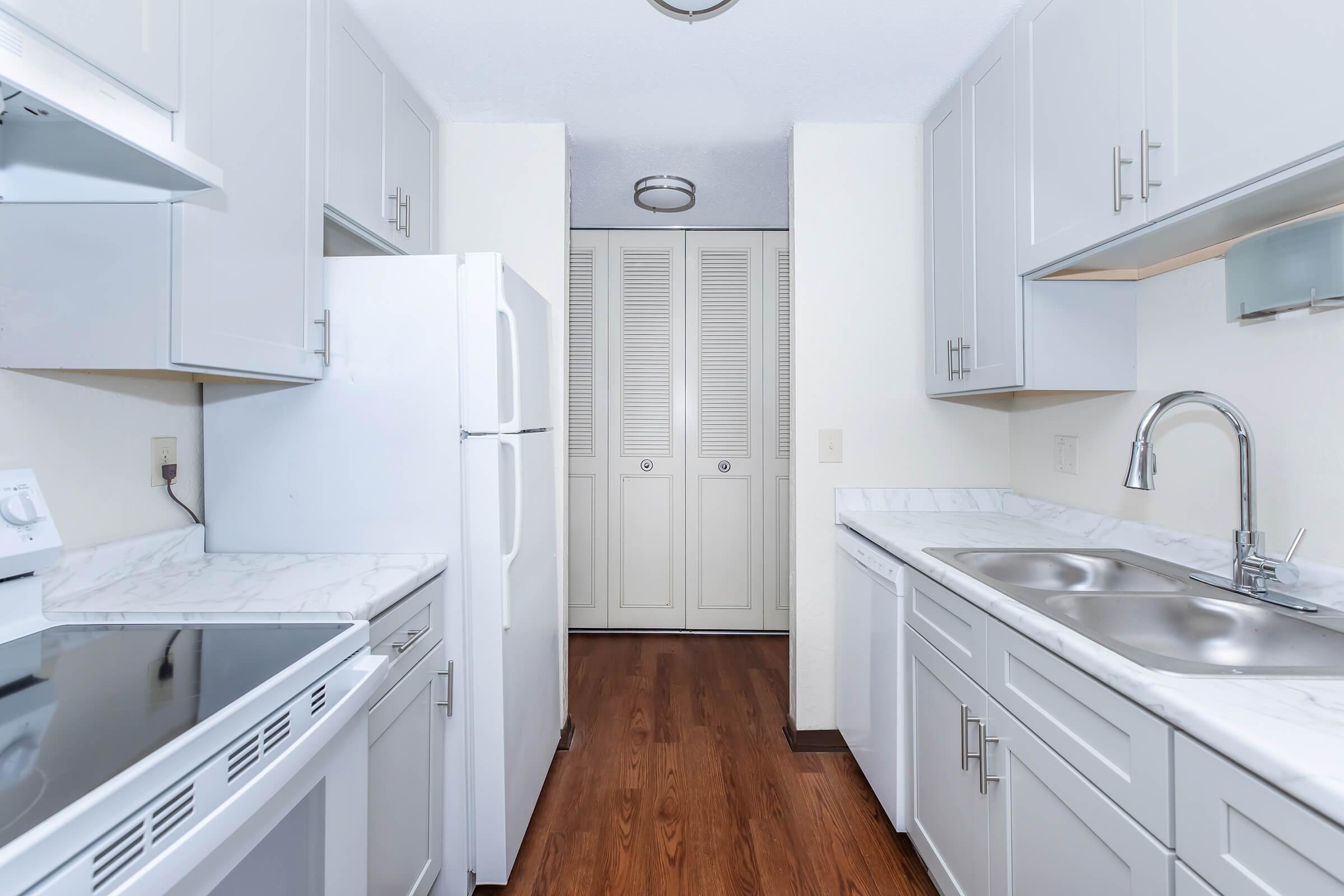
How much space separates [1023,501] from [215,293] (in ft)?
7.98

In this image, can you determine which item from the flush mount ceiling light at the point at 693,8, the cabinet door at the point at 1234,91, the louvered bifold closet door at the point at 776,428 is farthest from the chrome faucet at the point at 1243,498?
the louvered bifold closet door at the point at 776,428

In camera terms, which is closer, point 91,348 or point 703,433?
point 91,348

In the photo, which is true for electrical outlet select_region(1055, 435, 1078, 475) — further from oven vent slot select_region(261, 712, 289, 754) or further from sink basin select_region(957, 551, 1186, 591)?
oven vent slot select_region(261, 712, 289, 754)

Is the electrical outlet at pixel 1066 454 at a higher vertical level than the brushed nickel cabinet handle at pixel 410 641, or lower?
higher

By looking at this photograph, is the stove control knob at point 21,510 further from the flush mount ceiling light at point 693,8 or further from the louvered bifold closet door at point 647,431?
the louvered bifold closet door at point 647,431

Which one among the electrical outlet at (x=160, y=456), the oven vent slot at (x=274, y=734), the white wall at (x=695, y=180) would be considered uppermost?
the white wall at (x=695, y=180)

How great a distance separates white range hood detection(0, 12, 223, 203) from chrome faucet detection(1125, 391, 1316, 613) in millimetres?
1786

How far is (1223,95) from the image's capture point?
1079 mm

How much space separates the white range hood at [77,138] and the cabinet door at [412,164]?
0.92 metres

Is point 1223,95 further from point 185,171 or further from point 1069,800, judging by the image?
point 185,171

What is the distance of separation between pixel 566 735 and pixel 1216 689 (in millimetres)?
2130

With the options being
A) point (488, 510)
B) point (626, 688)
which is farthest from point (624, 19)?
point (626, 688)

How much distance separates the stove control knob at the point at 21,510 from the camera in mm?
1106

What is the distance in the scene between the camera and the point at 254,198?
4.34ft
